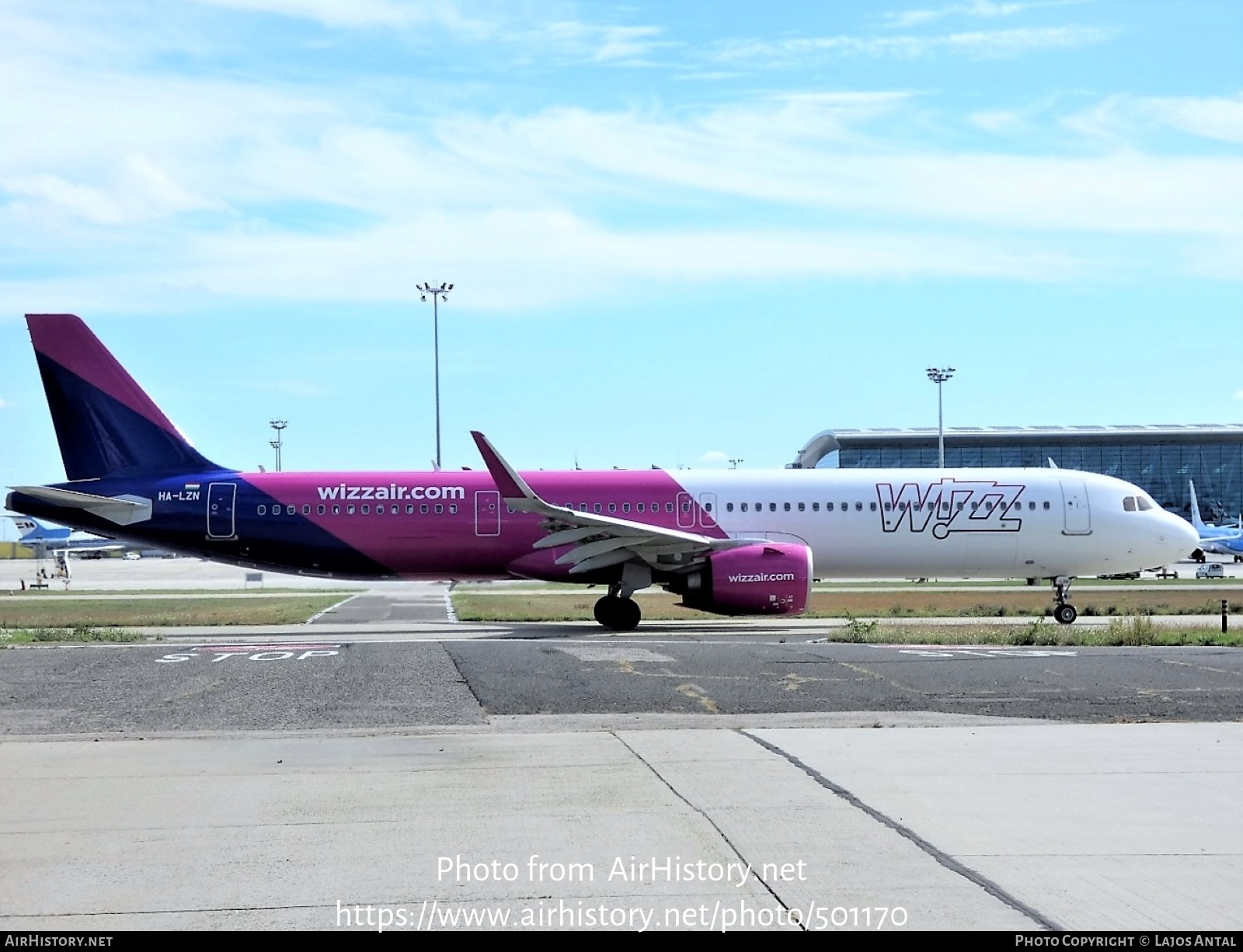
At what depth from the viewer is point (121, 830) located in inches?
286

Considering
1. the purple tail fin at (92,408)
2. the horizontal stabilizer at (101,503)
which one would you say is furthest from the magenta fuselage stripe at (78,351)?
the horizontal stabilizer at (101,503)

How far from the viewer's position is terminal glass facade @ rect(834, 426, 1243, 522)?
100438mm

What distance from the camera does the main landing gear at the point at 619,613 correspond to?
26.3m

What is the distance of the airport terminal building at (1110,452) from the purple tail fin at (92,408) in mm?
78548

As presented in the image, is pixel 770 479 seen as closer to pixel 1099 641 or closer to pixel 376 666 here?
pixel 1099 641

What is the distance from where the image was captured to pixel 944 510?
27469 mm

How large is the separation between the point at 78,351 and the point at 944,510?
60.3 feet

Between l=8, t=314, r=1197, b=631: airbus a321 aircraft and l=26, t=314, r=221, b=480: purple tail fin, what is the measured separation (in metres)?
0.03

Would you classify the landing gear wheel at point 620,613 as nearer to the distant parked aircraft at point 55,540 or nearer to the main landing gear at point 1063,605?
Result: the main landing gear at point 1063,605

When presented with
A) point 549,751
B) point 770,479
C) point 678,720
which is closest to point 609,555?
point 770,479

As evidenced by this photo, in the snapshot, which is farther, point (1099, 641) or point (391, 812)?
point (1099, 641)

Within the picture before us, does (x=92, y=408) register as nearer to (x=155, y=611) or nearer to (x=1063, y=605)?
(x=155, y=611)
